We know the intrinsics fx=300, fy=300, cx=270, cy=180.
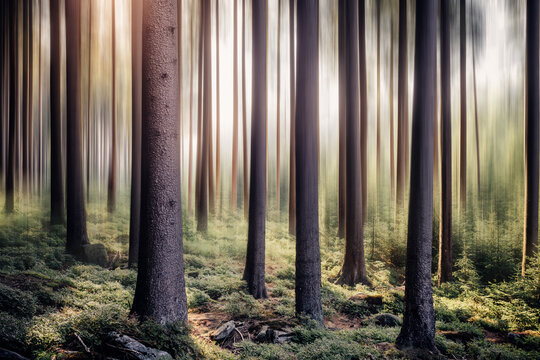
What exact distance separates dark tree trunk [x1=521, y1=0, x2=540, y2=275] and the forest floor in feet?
6.51

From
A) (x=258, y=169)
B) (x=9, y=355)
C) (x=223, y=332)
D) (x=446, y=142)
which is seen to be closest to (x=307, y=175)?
(x=258, y=169)

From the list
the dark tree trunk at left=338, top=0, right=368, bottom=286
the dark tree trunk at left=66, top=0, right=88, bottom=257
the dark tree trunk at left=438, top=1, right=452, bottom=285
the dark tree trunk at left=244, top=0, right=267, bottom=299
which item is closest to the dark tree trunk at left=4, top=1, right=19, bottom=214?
the dark tree trunk at left=66, top=0, right=88, bottom=257

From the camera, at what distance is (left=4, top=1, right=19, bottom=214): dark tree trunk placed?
1705 cm

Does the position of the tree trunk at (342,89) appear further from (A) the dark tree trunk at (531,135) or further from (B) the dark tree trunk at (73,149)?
(B) the dark tree trunk at (73,149)

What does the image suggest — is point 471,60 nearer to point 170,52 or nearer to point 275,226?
point 275,226

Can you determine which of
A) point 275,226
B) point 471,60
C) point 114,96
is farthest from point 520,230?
point 114,96

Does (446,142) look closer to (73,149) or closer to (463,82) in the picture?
(463,82)

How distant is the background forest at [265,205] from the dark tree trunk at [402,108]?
0.32 feet

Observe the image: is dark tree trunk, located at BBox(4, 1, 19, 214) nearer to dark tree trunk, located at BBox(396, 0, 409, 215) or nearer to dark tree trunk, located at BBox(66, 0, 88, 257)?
dark tree trunk, located at BBox(66, 0, 88, 257)

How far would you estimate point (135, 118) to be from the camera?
11219 mm

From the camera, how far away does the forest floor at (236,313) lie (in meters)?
4.84

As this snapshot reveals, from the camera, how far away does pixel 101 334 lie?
14.8ft

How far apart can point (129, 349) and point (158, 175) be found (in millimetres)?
3060

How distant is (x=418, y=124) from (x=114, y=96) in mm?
21322
